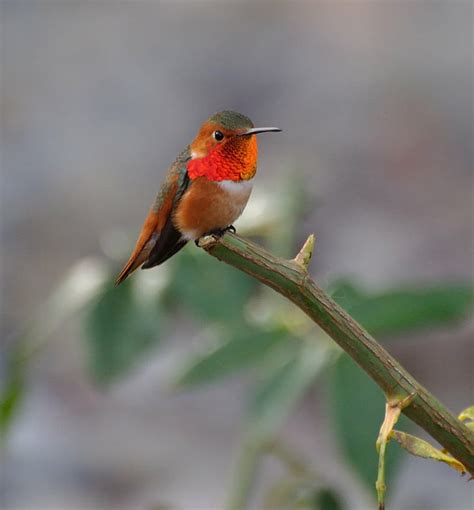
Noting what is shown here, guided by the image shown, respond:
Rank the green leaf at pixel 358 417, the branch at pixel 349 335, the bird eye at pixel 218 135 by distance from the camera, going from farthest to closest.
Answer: the green leaf at pixel 358 417
the bird eye at pixel 218 135
the branch at pixel 349 335

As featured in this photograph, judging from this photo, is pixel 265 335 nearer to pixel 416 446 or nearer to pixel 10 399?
pixel 10 399

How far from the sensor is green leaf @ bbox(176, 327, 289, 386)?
72.8 inches

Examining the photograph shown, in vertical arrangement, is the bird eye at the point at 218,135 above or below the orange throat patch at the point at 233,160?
above

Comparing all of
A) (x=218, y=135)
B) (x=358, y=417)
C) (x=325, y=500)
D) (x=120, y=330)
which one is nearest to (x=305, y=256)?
(x=218, y=135)

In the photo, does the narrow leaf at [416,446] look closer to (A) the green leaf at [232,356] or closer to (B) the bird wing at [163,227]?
(B) the bird wing at [163,227]

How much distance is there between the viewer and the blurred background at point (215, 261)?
188 centimetres

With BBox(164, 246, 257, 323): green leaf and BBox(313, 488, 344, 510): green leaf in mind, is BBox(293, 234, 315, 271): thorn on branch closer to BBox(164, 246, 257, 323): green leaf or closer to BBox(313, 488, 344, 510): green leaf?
BBox(313, 488, 344, 510): green leaf

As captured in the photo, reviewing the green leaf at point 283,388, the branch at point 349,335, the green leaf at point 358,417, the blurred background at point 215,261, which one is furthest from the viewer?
the blurred background at point 215,261

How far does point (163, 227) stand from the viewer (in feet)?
4.00

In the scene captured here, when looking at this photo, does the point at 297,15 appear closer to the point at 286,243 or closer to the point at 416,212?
the point at 416,212

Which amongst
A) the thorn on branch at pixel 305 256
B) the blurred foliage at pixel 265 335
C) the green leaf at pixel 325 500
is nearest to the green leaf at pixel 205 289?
the blurred foliage at pixel 265 335

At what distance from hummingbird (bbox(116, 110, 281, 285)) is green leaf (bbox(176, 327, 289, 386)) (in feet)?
2.12

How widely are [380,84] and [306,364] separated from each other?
456 cm

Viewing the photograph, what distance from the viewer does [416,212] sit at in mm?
5059
